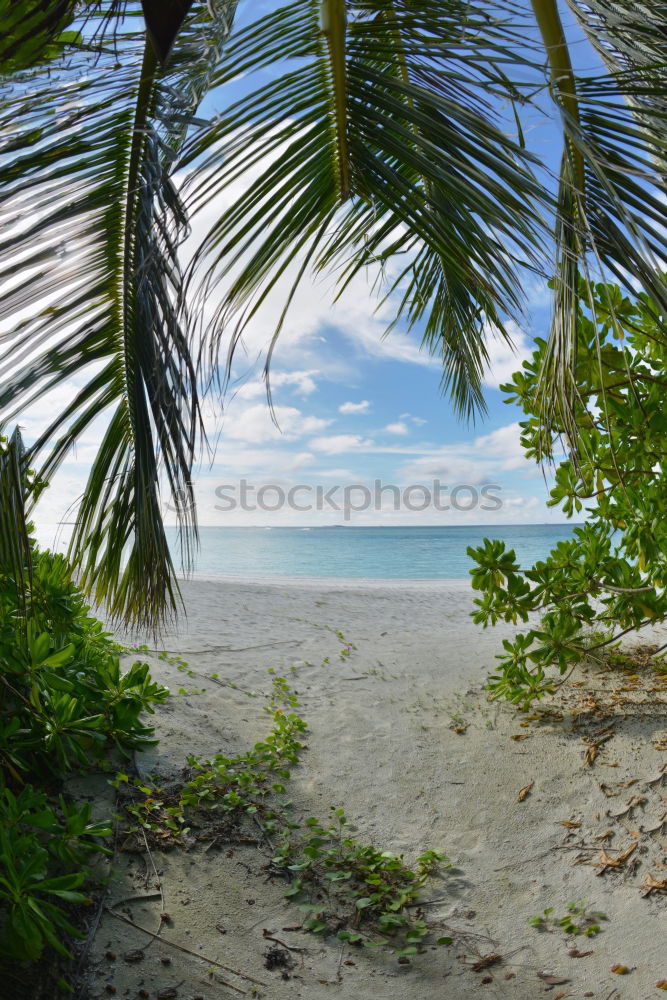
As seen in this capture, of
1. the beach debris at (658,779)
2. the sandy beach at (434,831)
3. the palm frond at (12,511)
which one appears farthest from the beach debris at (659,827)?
the palm frond at (12,511)

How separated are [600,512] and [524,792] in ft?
5.06

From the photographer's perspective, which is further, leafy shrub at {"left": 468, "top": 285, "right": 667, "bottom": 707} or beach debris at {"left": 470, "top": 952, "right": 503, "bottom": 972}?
leafy shrub at {"left": 468, "top": 285, "right": 667, "bottom": 707}

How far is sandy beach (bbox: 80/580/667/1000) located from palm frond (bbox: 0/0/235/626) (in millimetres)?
1117

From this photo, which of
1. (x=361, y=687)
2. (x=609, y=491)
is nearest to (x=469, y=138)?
(x=609, y=491)

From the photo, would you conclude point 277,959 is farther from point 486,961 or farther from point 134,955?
point 486,961

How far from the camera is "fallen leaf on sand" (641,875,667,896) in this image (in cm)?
260

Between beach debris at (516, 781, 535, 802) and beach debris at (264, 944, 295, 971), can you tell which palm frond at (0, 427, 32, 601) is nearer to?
beach debris at (264, 944, 295, 971)

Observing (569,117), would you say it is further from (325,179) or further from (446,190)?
(325,179)

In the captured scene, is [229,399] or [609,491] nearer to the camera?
[229,399]

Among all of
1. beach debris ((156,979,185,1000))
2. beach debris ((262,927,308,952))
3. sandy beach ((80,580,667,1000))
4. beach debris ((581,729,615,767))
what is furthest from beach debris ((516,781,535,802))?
beach debris ((156,979,185,1000))

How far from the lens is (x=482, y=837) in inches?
120

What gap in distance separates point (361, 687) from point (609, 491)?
2.14 m

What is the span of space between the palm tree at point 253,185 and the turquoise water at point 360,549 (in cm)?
1835

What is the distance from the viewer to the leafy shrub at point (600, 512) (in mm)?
3512
